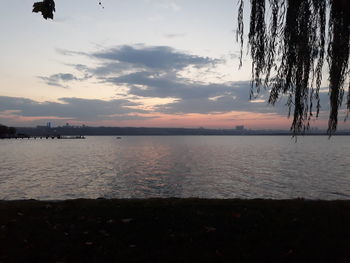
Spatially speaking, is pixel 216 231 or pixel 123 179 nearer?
pixel 216 231

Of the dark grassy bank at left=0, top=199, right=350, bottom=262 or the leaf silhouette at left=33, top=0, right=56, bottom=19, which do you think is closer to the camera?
the leaf silhouette at left=33, top=0, right=56, bottom=19

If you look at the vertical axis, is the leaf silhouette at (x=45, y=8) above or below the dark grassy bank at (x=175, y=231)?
above

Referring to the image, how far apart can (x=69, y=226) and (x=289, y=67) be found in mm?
7250

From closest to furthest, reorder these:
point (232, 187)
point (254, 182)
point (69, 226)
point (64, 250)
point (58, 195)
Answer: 1. point (64, 250)
2. point (69, 226)
3. point (58, 195)
4. point (232, 187)
5. point (254, 182)

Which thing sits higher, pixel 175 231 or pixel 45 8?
pixel 45 8

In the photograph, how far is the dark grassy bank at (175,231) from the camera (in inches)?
250

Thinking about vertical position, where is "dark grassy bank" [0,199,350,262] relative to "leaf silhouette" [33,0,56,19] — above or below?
below

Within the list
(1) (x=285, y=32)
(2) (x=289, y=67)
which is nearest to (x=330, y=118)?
(2) (x=289, y=67)

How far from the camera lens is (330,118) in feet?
21.2

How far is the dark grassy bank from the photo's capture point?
6352mm

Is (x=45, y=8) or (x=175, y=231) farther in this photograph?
(x=175, y=231)

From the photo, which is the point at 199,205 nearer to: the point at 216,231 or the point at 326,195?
the point at 216,231

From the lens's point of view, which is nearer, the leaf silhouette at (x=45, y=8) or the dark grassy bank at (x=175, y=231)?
the leaf silhouette at (x=45, y=8)

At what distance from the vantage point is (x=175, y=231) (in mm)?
7652
